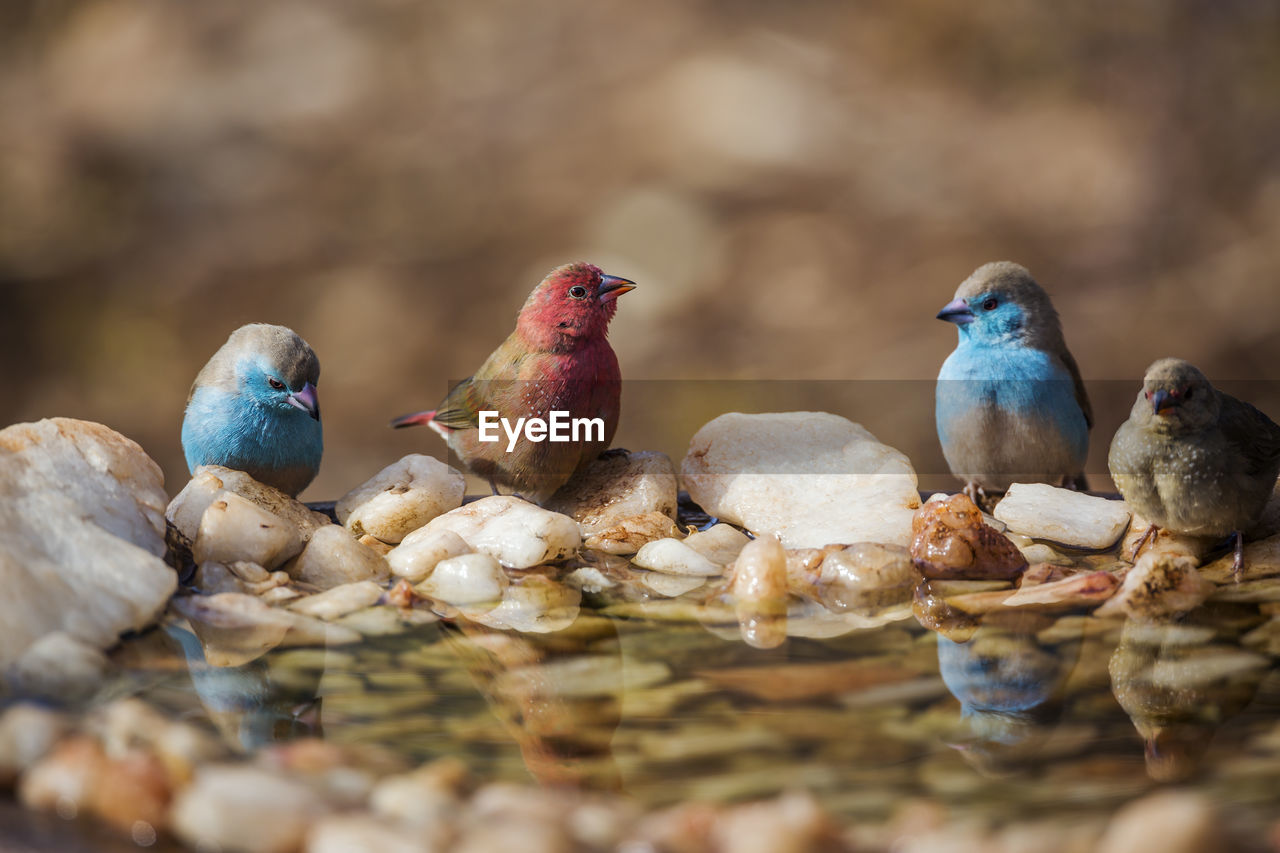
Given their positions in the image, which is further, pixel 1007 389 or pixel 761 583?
pixel 1007 389

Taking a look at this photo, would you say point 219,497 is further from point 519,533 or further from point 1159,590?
point 1159,590

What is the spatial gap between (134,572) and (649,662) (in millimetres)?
749

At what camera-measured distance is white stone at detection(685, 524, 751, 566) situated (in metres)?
2.09

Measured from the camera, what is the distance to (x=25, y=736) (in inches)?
44.9

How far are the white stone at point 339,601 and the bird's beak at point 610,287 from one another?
30.8 inches

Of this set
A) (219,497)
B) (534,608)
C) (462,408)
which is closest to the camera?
(534,608)

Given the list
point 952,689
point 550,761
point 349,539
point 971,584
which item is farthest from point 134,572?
point 971,584

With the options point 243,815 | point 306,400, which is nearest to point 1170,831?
point 243,815

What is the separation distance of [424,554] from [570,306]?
2.00 ft

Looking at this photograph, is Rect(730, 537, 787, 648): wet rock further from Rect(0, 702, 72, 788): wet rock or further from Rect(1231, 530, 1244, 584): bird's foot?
Rect(0, 702, 72, 788): wet rock

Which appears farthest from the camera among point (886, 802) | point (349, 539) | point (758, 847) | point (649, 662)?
point (349, 539)

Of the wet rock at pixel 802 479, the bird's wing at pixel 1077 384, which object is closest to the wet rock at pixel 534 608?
the wet rock at pixel 802 479

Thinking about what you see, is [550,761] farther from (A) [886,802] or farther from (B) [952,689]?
(B) [952,689]

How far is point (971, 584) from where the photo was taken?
189 centimetres
